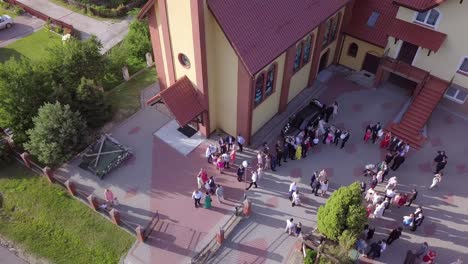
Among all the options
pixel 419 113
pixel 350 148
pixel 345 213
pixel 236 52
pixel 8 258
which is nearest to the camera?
pixel 345 213

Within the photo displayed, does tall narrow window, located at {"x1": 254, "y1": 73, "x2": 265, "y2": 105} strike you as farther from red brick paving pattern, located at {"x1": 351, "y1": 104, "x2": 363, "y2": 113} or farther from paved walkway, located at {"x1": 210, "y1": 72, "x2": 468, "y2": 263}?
red brick paving pattern, located at {"x1": 351, "y1": 104, "x2": 363, "y2": 113}

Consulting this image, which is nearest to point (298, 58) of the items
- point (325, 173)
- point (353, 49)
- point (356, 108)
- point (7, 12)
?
point (356, 108)

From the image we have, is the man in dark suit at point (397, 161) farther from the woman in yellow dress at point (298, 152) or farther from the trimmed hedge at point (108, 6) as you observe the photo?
→ the trimmed hedge at point (108, 6)

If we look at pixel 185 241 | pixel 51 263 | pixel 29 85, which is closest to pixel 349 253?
pixel 185 241

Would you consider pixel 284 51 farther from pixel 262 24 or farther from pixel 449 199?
pixel 449 199

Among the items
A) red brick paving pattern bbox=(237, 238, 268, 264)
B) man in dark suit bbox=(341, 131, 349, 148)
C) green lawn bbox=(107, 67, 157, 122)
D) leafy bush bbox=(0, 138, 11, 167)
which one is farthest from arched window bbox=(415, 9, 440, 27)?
leafy bush bbox=(0, 138, 11, 167)

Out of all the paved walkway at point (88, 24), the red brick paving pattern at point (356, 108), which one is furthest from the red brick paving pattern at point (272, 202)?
the paved walkway at point (88, 24)
